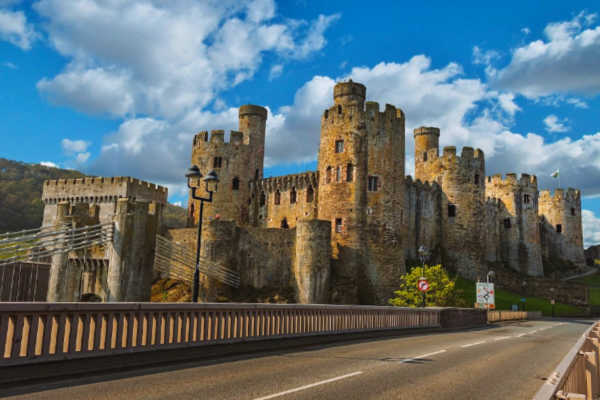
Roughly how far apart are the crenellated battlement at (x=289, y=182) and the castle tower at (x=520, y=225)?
3052 cm

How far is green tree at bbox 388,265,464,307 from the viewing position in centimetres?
4106

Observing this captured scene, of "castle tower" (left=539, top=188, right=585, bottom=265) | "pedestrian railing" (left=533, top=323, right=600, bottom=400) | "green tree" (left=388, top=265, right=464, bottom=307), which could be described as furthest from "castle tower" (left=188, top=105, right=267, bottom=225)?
"pedestrian railing" (left=533, top=323, right=600, bottom=400)

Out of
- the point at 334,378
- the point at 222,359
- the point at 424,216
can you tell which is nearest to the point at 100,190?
the point at 424,216

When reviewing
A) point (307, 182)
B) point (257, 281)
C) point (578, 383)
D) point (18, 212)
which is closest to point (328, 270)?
point (257, 281)

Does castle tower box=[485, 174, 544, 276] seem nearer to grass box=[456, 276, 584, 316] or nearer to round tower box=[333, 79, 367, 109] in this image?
grass box=[456, 276, 584, 316]

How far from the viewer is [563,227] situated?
79.4 m

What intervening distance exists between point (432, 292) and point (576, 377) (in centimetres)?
3556

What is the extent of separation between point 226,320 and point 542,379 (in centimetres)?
741

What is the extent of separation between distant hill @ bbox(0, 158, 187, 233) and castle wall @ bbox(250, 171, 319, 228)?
2471cm

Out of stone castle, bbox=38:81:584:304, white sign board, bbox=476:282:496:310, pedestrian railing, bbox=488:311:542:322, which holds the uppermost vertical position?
stone castle, bbox=38:81:584:304

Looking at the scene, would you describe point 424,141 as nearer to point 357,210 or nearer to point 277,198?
point 277,198

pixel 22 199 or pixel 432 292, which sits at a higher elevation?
pixel 22 199

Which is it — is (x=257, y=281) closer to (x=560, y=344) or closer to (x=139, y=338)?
(x=560, y=344)

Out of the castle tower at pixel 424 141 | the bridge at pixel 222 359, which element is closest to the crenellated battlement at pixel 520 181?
the castle tower at pixel 424 141
